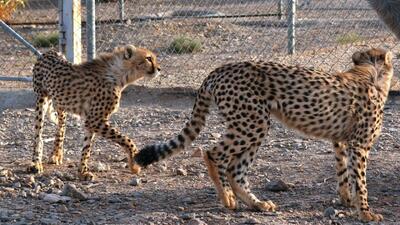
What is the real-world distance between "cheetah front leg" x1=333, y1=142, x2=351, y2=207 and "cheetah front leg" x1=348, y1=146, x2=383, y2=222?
0.24ft

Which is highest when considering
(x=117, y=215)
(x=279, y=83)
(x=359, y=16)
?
(x=279, y=83)

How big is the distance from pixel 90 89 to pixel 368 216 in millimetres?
2531

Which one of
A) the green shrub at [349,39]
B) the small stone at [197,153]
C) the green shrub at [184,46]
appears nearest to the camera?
the small stone at [197,153]

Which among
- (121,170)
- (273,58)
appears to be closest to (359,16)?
(273,58)

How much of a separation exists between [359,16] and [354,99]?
464 inches

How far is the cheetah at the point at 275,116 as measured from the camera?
5.74 metres

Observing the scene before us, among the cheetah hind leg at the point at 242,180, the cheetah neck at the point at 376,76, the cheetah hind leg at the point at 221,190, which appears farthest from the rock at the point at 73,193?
the cheetah neck at the point at 376,76

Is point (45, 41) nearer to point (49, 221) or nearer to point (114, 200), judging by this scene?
point (114, 200)

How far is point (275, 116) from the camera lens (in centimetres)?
596

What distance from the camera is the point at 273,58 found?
11125 mm

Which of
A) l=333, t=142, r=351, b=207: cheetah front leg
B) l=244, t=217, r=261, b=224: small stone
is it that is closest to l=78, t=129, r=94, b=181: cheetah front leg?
l=244, t=217, r=261, b=224: small stone

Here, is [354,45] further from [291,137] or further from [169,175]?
[169,175]

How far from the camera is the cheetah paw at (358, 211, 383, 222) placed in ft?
18.5

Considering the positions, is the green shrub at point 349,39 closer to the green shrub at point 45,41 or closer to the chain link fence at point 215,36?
the chain link fence at point 215,36
